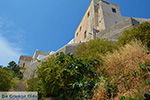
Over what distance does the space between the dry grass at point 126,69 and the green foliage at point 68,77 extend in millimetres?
438

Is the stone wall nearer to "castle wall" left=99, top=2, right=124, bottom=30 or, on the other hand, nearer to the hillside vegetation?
"castle wall" left=99, top=2, right=124, bottom=30

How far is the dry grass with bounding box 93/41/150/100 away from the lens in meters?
3.35

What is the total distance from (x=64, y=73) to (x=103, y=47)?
3.64 m

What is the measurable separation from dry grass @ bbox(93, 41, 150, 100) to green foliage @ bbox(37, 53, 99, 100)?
44 cm

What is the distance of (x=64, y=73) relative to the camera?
Result: 4.15m

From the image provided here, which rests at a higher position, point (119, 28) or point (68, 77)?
point (119, 28)

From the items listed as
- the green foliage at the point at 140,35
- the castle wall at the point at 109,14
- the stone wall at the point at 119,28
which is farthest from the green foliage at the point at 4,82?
the castle wall at the point at 109,14

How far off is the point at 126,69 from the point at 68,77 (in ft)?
5.55

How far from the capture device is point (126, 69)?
3832 mm

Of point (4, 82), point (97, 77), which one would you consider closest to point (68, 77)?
point (97, 77)

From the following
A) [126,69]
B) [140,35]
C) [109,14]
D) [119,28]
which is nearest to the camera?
[126,69]

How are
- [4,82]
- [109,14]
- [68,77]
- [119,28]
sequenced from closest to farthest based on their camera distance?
[68,77] < [4,82] < [119,28] < [109,14]

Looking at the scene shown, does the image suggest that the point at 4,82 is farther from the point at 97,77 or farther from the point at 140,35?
the point at 140,35

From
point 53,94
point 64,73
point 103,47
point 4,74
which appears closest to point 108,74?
point 64,73
